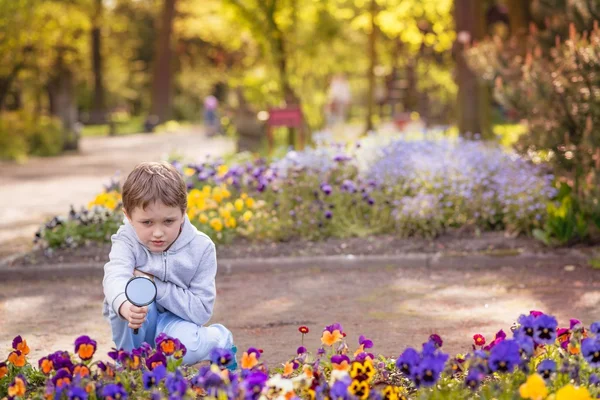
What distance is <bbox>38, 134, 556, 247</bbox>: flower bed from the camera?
9.23 metres

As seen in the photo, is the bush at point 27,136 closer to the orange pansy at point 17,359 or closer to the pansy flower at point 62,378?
the orange pansy at point 17,359

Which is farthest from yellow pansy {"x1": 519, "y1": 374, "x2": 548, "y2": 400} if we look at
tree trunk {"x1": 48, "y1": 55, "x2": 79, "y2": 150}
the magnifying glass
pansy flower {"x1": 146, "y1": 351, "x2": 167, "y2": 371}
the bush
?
tree trunk {"x1": 48, "y1": 55, "x2": 79, "y2": 150}

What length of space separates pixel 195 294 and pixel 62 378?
38.4 inches

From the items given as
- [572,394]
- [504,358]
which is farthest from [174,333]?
[572,394]

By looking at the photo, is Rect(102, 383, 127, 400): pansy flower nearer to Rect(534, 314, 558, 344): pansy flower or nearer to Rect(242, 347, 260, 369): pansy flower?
Rect(242, 347, 260, 369): pansy flower

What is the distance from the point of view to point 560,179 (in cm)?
943

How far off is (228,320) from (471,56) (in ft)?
20.5

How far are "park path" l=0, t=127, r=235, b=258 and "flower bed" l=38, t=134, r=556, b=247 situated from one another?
1.83 metres

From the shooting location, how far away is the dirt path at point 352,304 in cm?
621

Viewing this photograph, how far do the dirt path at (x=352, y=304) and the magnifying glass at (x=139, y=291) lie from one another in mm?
1533

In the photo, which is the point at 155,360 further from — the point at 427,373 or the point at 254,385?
the point at 427,373

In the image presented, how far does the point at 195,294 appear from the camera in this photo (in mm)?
4625

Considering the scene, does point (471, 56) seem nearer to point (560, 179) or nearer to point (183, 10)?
point (560, 179)

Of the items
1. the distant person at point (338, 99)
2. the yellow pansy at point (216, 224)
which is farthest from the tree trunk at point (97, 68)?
the yellow pansy at point (216, 224)
